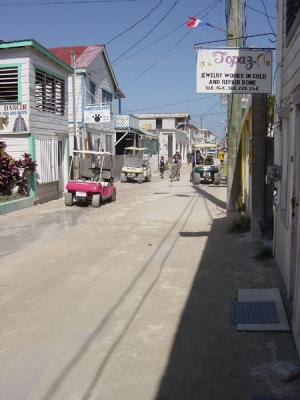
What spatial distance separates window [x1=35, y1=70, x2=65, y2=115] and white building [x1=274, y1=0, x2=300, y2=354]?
11279 mm

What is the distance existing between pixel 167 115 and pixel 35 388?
63448mm

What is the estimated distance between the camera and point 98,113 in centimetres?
2320

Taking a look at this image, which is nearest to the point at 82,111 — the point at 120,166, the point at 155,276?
the point at 120,166

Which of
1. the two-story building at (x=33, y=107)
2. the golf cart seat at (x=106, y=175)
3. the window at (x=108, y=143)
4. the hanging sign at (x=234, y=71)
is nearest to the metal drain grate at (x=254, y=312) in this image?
the hanging sign at (x=234, y=71)

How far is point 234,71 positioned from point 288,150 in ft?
9.98

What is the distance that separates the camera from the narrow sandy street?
4.13 metres

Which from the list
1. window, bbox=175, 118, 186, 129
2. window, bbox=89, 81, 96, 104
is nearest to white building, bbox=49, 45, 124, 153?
window, bbox=89, 81, 96, 104

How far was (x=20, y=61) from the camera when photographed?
16.5m

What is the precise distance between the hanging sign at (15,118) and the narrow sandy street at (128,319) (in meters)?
5.94

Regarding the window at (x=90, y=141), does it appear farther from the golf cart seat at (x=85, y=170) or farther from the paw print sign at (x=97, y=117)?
the golf cart seat at (x=85, y=170)

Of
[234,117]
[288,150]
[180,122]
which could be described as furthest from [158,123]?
[288,150]

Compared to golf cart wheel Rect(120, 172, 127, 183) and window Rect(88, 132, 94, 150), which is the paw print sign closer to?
window Rect(88, 132, 94, 150)

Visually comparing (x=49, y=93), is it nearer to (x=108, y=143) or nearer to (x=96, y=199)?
(x=96, y=199)

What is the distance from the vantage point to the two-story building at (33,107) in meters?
16.5
